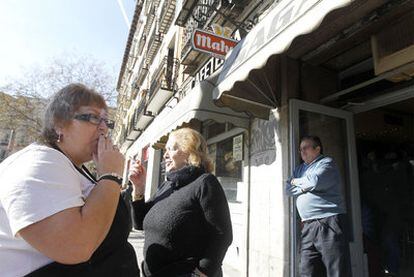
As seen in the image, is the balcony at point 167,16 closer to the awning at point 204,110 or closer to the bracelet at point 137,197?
the awning at point 204,110

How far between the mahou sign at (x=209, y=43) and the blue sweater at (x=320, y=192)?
334 centimetres

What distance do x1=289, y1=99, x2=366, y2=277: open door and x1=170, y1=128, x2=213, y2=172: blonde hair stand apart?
6.19 ft

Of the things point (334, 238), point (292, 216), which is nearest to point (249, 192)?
point (292, 216)

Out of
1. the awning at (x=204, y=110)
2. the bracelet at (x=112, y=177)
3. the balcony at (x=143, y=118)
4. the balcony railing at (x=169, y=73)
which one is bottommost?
the bracelet at (x=112, y=177)

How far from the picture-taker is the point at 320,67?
15.8 feet

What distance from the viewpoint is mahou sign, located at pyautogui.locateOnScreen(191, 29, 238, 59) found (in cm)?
575

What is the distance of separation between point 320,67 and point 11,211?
4.76 meters

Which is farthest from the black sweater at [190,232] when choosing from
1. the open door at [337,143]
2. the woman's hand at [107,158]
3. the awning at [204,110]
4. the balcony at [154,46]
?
the balcony at [154,46]

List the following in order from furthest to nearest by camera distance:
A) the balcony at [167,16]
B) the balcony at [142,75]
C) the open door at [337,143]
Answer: the balcony at [142,75] → the balcony at [167,16] → the open door at [337,143]

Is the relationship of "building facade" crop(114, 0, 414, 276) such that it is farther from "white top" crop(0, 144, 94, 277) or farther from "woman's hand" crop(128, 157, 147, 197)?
"white top" crop(0, 144, 94, 277)

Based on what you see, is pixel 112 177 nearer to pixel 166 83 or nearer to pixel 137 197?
pixel 137 197

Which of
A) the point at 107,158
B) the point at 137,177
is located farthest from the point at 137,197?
the point at 107,158

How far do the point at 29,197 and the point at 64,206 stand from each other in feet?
0.39

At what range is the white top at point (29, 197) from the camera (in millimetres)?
1047
